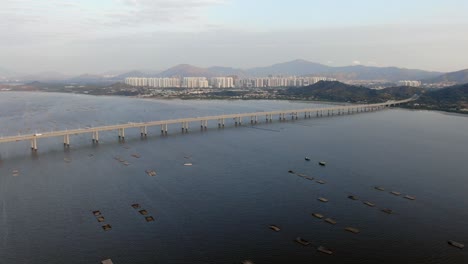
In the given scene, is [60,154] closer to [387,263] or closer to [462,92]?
[387,263]

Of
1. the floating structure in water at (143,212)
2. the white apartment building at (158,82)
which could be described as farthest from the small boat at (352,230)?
the white apartment building at (158,82)

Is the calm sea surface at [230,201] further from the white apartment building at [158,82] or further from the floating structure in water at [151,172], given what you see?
the white apartment building at [158,82]

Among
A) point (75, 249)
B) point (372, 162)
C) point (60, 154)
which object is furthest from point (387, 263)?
point (60, 154)

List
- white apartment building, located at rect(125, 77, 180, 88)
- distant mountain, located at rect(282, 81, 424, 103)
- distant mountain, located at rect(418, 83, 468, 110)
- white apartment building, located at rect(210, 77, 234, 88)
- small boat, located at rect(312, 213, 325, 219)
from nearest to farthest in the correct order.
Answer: small boat, located at rect(312, 213, 325, 219)
distant mountain, located at rect(418, 83, 468, 110)
distant mountain, located at rect(282, 81, 424, 103)
white apartment building, located at rect(210, 77, 234, 88)
white apartment building, located at rect(125, 77, 180, 88)

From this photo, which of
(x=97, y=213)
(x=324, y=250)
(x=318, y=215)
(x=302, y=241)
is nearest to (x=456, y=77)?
(x=318, y=215)

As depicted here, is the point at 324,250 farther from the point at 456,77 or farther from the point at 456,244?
the point at 456,77

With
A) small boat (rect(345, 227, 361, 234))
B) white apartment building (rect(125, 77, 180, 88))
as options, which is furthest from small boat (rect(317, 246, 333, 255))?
white apartment building (rect(125, 77, 180, 88))

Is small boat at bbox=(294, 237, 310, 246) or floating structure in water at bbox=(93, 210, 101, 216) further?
floating structure in water at bbox=(93, 210, 101, 216)

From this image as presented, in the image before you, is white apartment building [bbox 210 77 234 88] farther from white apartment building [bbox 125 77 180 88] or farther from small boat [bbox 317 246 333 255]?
small boat [bbox 317 246 333 255]
